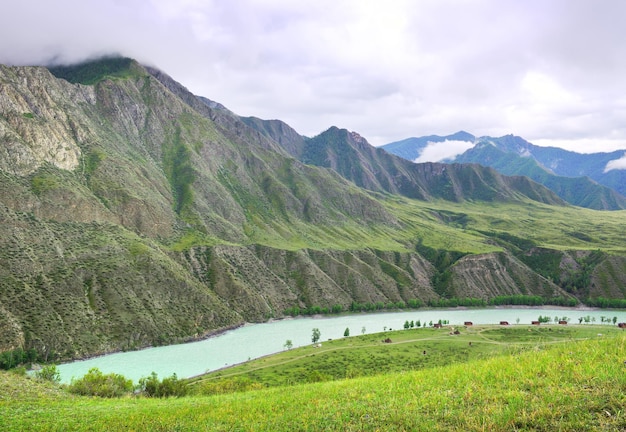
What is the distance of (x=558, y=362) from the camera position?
A: 16.8 m

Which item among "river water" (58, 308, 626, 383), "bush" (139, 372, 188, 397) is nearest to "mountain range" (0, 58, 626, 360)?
"river water" (58, 308, 626, 383)

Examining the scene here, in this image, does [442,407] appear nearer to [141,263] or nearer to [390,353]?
[390,353]

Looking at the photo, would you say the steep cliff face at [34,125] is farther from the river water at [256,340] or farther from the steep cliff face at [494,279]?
the steep cliff face at [494,279]

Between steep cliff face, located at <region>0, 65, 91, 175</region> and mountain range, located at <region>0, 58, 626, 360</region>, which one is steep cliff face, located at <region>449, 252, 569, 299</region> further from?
steep cliff face, located at <region>0, 65, 91, 175</region>

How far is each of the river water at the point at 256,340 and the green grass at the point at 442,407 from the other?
223 feet

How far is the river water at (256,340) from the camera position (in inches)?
3376

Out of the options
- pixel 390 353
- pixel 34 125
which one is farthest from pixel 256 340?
pixel 34 125

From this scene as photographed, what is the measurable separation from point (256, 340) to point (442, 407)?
105m

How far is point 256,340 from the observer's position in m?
113

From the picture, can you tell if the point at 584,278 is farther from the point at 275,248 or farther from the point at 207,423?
the point at 207,423

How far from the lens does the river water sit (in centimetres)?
8575

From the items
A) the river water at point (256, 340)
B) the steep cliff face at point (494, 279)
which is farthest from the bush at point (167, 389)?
the steep cliff face at point (494, 279)

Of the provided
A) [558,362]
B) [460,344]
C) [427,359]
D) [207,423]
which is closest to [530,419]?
[558,362]

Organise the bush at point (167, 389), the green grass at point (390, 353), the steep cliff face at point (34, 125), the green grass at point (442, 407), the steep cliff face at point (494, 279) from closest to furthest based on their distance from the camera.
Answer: the green grass at point (442, 407)
the bush at point (167, 389)
the green grass at point (390, 353)
the steep cliff face at point (34, 125)
the steep cliff face at point (494, 279)
